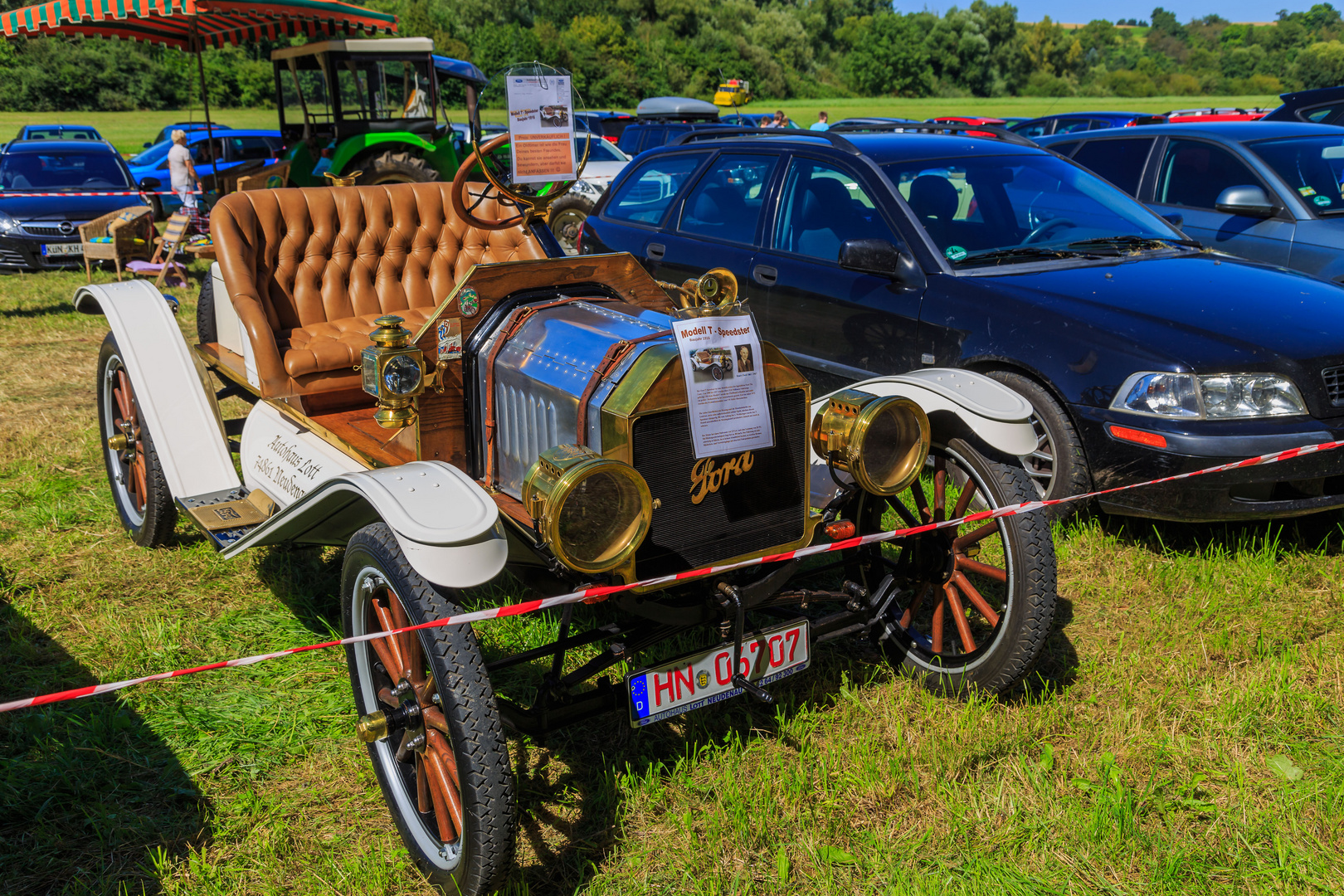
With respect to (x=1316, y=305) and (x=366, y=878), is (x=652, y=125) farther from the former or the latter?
(x=366, y=878)

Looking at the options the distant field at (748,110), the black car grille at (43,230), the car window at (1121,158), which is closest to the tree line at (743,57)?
the distant field at (748,110)

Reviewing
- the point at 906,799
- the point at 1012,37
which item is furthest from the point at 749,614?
the point at 1012,37

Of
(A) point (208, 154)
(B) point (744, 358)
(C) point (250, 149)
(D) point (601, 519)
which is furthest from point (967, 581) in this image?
(C) point (250, 149)

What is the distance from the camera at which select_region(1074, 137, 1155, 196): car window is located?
21.7 ft

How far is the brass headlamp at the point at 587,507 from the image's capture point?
2.17m

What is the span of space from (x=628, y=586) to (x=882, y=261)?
247 centimetres

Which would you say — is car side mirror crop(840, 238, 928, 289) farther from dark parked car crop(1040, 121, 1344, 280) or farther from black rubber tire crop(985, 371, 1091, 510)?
dark parked car crop(1040, 121, 1344, 280)

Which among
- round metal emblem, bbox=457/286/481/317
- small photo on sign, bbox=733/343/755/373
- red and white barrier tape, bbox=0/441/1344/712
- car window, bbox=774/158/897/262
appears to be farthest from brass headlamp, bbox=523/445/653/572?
car window, bbox=774/158/897/262

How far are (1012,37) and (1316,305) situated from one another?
77287 mm

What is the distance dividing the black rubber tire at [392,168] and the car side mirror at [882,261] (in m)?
8.56

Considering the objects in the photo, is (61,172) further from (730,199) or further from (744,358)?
(744,358)

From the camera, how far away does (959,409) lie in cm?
292

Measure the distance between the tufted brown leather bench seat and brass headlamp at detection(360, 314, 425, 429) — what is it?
117cm

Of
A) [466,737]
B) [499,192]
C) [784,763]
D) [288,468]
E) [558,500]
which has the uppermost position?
[499,192]
